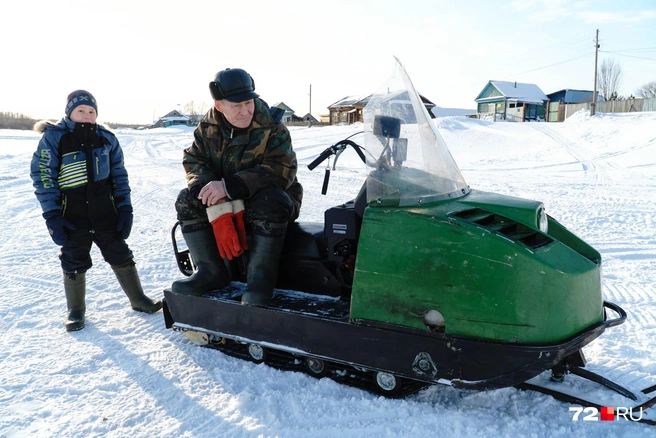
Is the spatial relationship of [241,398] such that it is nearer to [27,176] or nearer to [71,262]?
[71,262]

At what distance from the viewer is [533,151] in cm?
1636

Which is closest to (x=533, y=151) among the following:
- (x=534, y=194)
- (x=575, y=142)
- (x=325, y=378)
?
(x=575, y=142)

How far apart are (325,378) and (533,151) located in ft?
51.1

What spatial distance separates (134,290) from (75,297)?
1.33 feet

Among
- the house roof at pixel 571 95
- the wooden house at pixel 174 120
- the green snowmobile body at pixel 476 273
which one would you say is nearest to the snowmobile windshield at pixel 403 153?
the green snowmobile body at pixel 476 273

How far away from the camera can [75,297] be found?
3.64 meters

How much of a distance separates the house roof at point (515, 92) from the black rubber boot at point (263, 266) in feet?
133

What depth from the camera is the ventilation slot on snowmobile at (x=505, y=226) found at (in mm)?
2355

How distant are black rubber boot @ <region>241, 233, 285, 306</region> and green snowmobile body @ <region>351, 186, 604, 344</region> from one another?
2.30 feet

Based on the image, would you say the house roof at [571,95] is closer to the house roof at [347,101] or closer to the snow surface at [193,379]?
the house roof at [347,101]

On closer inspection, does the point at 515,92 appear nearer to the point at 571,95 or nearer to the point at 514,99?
the point at 514,99

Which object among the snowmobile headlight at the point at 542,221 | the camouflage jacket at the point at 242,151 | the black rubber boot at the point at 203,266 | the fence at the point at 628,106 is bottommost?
the black rubber boot at the point at 203,266

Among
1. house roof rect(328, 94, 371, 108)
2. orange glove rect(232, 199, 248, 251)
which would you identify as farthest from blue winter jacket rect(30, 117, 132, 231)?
house roof rect(328, 94, 371, 108)

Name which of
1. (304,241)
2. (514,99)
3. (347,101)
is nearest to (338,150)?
(304,241)
